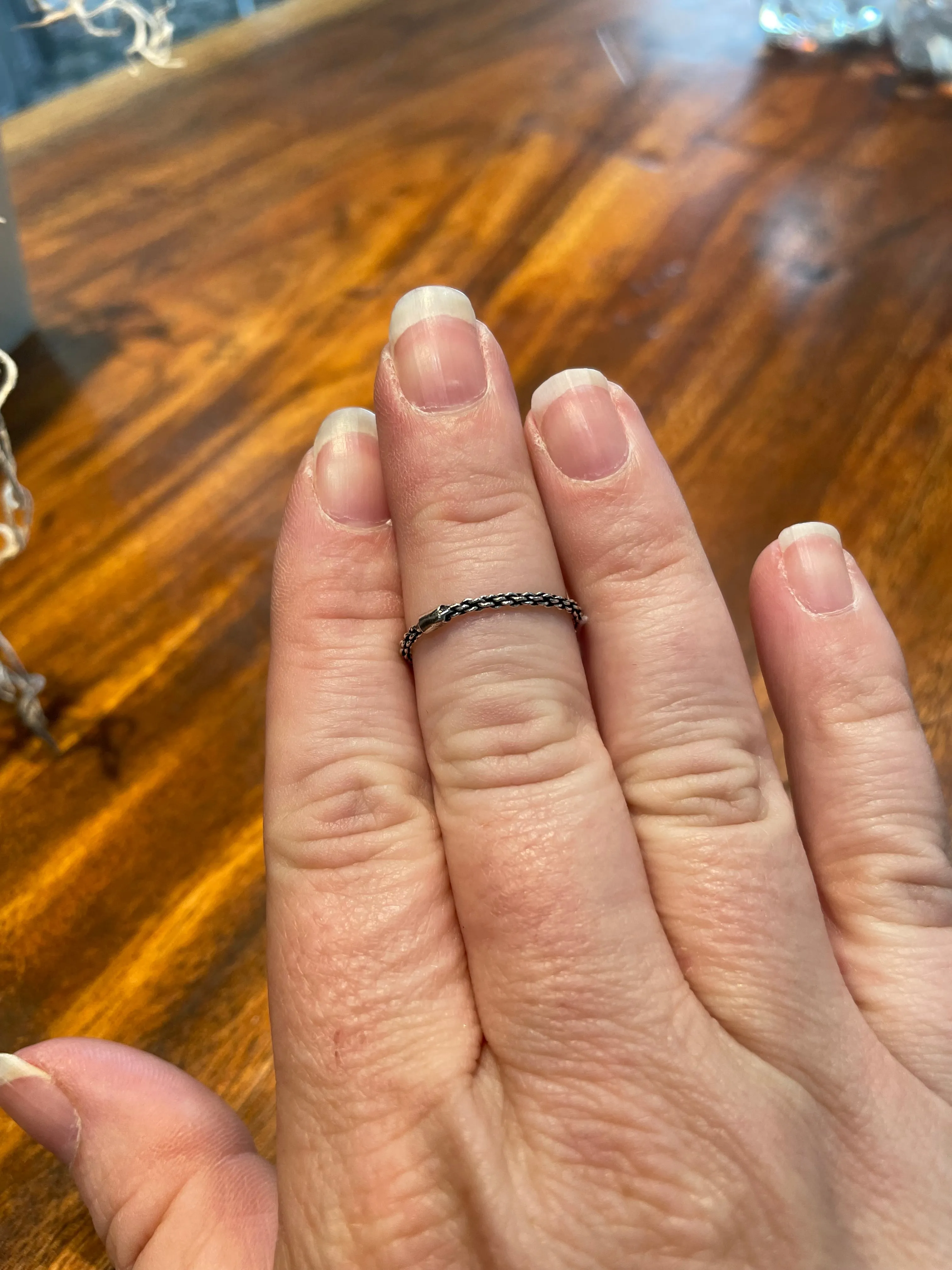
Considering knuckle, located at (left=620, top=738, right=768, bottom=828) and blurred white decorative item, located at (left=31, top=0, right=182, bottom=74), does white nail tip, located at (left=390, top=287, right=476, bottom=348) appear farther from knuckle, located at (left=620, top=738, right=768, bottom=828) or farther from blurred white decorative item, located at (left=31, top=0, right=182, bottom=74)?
blurred white decorative item, located at (left=31, top=0, right=182, bottom=74)

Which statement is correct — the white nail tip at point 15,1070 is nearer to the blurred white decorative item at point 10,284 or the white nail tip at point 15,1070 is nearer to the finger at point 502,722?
the finger at point 502,722

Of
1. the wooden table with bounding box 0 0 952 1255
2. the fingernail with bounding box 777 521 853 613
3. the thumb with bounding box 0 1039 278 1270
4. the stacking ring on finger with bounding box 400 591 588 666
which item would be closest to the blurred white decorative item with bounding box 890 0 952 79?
the wooden table with bounding box 0 0 952 1255

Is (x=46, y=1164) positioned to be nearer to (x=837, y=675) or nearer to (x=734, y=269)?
(x=837, y=675)

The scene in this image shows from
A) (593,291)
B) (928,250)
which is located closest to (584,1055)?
(593,291)

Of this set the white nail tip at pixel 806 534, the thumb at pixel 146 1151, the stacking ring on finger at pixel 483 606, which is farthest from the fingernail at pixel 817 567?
the thumb at pixel 146 1151

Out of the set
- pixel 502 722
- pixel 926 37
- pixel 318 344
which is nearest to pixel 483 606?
pixel 502 722

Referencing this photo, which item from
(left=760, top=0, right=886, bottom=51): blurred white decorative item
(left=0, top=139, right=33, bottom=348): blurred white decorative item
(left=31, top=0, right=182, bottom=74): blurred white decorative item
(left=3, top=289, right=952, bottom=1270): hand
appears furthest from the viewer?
(left=760, top=0, right=886, bottom=51): blurred white decorative item
